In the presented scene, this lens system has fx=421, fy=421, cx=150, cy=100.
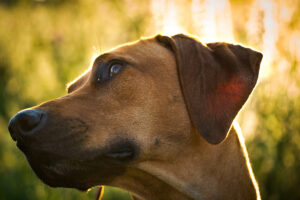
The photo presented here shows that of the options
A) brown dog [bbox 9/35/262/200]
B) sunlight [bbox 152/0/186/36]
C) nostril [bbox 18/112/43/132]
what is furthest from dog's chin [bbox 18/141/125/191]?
sunlight [bbox 152/0/186/36]

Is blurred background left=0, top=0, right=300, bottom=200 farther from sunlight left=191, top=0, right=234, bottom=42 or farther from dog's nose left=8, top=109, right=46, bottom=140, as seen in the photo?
dog's nose left=8, top=109, right=46, bottom=140

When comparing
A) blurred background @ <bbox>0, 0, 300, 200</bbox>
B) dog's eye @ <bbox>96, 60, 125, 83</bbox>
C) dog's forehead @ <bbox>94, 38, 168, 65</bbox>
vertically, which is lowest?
blurred background @ <bbox>0, 0, 300, 200</bbox>

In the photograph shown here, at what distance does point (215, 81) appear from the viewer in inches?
108

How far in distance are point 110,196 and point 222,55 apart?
8.62 ft

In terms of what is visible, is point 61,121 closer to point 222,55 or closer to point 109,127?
point 109,127

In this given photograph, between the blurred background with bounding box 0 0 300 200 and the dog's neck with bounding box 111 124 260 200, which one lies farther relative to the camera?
the blurred background with bounding box 0 0 300 200

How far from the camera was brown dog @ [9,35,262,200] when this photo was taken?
2473 mm

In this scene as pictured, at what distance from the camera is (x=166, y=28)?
14.4 feet

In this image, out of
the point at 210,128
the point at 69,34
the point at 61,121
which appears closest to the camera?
the point at 61,121

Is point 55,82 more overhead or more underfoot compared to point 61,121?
more underfoot

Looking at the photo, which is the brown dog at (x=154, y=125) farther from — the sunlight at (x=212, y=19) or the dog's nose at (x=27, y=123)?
the sunlight at (x=212, y=19)

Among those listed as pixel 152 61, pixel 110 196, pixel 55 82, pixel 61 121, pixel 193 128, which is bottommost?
pixel 110 196

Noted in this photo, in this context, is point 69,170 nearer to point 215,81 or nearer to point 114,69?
point 114,69

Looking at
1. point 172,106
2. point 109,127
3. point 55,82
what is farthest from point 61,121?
point 55,82
